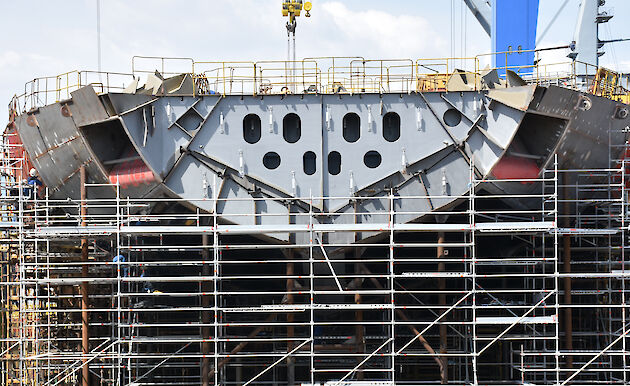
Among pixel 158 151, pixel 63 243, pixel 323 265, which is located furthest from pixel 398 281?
pixel 63 243

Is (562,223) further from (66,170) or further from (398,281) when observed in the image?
(66,170)

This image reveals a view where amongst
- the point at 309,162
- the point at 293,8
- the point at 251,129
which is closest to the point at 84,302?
the point at 251,129

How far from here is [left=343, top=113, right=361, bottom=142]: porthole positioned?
19359mm

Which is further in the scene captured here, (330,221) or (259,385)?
(259,385)

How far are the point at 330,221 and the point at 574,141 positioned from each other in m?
7.47

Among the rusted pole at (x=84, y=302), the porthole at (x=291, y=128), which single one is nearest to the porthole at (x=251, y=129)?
the porthole at (x=291, y=128)

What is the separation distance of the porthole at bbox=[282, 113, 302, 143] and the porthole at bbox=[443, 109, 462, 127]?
4351 millimetres

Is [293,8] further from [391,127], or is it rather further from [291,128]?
[391,127]

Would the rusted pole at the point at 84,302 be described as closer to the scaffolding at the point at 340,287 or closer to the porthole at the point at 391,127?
the scaffolding at the point at 340,287

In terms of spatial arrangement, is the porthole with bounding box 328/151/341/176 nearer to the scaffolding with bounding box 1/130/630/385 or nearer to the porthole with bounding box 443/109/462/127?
the scaffolding with bounding box 1/130/630/385

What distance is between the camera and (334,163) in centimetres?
1936

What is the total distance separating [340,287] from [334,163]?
398cm

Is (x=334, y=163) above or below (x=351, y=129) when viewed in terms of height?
below

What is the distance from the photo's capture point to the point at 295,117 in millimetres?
19328
